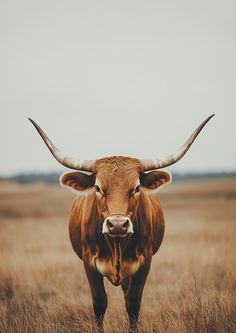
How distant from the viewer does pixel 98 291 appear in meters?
5.72

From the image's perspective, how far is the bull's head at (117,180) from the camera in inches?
181

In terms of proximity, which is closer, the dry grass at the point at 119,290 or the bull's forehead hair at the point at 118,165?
the bull's forehead hair at the point at 118,165

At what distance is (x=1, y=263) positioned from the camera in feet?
33.8

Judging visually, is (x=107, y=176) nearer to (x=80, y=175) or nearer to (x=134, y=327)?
(x=80, y=175)

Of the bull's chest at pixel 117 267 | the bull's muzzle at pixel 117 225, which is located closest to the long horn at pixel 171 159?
the bull's muzzle at pixel 117 225

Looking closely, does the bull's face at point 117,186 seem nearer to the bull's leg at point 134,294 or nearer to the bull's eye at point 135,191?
the bull's eye at point 135,191

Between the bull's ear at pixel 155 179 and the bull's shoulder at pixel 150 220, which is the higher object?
the bull's ear at pixel 155 179

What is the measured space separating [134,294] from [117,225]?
64.4 inches

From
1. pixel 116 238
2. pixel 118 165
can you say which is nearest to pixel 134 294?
pixel 116 238

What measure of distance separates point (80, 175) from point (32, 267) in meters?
6.02

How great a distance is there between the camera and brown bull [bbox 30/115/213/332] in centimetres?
480

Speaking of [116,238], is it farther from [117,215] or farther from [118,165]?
[118,165]

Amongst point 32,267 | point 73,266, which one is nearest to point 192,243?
point 73,266

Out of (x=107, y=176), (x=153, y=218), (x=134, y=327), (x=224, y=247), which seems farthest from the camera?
(x=224, y=247)
